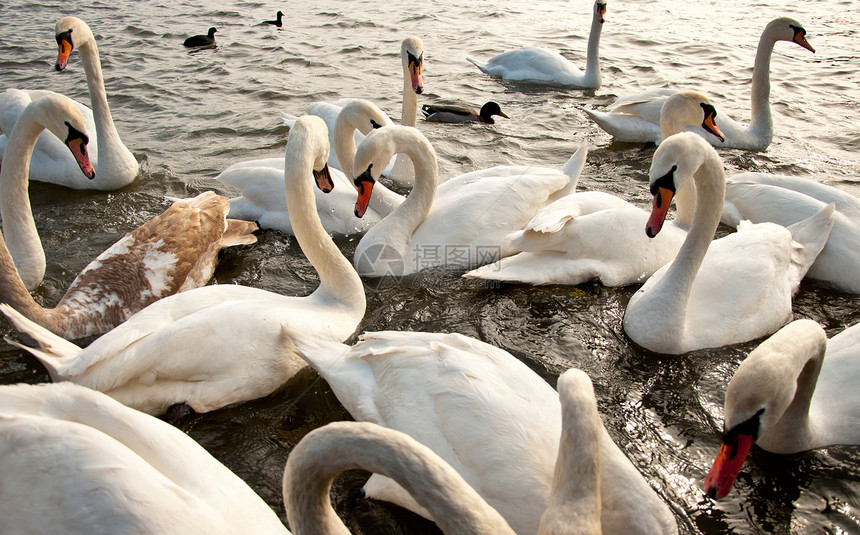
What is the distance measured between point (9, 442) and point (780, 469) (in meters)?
3.52

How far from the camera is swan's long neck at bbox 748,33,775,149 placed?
793 centimetres

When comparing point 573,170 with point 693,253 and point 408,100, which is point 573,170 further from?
point 408,100

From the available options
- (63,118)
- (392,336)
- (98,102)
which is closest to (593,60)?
(98,102)

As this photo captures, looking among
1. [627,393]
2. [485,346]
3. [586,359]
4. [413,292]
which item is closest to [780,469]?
[627,393]

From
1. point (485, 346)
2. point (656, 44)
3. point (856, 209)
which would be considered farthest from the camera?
point (656, 44)

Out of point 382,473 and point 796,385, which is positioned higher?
point 382,473

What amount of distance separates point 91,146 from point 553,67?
258 inches

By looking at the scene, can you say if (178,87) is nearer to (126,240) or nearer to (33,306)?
(126,240)

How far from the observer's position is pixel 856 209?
17.9 ft

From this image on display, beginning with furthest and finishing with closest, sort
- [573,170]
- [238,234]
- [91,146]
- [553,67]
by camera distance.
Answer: [553,67], [91,146], [573,170], [238,234]

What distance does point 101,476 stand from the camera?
2.33 meters

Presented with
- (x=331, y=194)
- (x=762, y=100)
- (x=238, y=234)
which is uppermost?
(x=762, y=100)

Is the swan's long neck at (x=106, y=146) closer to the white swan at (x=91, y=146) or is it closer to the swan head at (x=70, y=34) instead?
the white swan at (x=91, y=146)

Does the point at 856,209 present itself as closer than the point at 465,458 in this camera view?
No
